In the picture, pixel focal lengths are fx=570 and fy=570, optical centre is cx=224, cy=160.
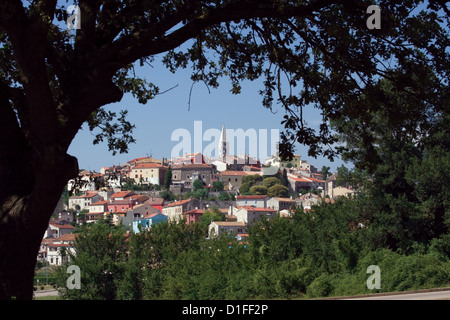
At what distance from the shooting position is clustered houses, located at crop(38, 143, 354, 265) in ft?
258

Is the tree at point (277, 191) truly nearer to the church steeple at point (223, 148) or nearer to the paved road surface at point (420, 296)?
the church steeple at point (223, 148)

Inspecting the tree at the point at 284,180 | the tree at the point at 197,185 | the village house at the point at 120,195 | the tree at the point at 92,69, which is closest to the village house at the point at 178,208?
the village house at the point at 120,195

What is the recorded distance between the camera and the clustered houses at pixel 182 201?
78500mm

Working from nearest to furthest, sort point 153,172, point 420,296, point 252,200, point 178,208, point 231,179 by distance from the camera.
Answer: point 420,296 < point 178,208 < point 252,200 < point 153,172 < point 231,179

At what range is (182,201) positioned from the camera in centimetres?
9550

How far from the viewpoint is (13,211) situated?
337 centimetres

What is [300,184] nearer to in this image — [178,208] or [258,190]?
[258,190]

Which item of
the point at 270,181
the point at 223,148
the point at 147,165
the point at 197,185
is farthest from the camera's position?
the point at 223,148

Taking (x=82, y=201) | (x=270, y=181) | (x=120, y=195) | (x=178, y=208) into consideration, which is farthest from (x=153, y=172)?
(x=178, y=208)

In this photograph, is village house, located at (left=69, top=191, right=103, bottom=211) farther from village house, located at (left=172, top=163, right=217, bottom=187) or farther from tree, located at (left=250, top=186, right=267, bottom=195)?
tree, located at (left=250, top=186, right=267, bottom=195)

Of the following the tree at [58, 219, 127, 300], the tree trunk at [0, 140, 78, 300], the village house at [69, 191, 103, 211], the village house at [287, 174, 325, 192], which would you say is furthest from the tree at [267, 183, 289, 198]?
the tree trunk at [0, 140, 78, 300]

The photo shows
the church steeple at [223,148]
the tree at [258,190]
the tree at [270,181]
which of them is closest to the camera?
the tree at [258,190]

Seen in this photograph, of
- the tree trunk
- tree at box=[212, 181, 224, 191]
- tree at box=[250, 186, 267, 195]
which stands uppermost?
tree at box=[212, 181, 224, 191]

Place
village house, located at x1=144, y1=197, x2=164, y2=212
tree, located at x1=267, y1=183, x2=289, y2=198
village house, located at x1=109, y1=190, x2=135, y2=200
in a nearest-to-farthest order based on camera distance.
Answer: village house, located at x1=144, y1=197, x2=164, y2=212 < tree, located at x1=267, y1=183, x2=289, y2=198 < village house, located at x1=109, y1=190, x2=135, y2=200
